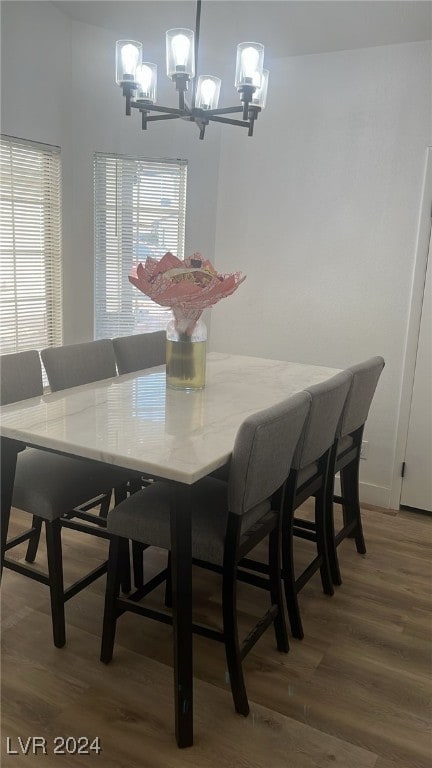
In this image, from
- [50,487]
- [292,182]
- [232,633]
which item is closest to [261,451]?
[232,633]

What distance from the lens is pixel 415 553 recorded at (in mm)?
2920

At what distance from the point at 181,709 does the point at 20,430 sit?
964 mm

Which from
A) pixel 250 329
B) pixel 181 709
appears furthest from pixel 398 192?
pixel 181 709

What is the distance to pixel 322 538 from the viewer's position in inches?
97.4

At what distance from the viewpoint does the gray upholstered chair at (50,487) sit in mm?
2057

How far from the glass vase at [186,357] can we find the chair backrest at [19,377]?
55cm

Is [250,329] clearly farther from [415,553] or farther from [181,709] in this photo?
[181,709]

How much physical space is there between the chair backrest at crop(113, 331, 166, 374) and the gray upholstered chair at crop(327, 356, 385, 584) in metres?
1.09

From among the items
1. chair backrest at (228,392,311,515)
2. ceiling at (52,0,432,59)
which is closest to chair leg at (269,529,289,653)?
chair backrest at (228,392,311,515)

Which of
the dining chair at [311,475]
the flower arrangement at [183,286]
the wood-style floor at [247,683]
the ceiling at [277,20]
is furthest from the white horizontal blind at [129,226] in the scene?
the wood-style floor at [247,683]

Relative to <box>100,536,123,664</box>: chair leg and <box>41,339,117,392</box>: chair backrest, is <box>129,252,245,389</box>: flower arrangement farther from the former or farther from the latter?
<box>100,536,123,664</box>: chair leg

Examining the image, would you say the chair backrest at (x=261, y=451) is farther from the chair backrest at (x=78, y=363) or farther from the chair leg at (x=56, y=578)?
the chair backrest at (x=78, y=363)

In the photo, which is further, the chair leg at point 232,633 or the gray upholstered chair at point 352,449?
the gray upholstered chair at point 352,449

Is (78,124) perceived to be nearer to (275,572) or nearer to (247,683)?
(275,572)
